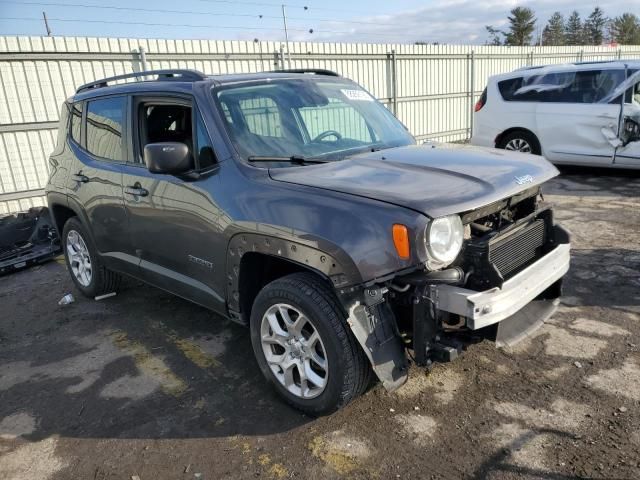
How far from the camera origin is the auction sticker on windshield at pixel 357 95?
4.23m

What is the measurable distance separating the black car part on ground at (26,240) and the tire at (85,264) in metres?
1.51

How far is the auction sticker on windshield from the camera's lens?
4230 millimetres

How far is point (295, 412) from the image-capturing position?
10.4 ft

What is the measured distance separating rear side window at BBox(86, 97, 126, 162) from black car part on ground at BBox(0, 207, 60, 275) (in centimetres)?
263

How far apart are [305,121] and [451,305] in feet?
5.91

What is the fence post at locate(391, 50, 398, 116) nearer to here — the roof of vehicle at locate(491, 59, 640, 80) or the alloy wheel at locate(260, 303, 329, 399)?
the roof of vehicle at locate(491, 59, 640, 80)

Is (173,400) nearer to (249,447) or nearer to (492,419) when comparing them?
(249,447)

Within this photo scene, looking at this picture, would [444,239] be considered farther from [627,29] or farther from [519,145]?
[627,29]

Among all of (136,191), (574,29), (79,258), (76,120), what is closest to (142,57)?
(76,120)

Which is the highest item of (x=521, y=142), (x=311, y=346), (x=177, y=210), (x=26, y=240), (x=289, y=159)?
(x=289, y=159)

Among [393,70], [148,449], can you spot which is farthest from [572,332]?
[393,70]

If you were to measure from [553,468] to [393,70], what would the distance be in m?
12.3

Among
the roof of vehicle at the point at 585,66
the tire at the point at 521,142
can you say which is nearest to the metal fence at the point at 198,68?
the roof of vehicle at the point at 585,66

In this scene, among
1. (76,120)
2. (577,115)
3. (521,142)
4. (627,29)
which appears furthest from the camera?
(627,29)
